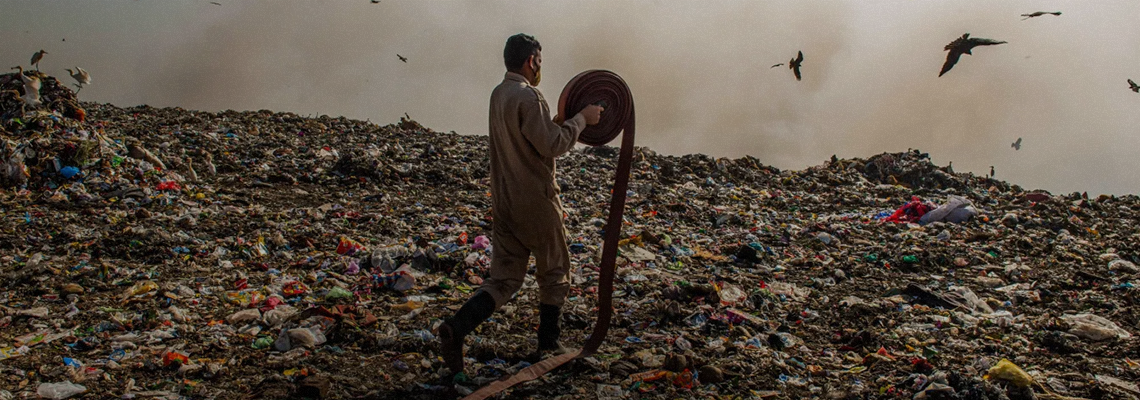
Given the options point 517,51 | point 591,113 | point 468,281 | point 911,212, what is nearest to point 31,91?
point 468,281

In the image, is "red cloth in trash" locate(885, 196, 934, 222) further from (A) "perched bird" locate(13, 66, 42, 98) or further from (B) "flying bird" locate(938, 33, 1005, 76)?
(A) "perched bird" locate(13, 66, 42, 98)

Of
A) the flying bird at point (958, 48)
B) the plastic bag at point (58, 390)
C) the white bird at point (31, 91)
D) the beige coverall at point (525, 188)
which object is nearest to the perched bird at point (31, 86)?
the white bird at point (31, 91)

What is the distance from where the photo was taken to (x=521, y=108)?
2.94 metres

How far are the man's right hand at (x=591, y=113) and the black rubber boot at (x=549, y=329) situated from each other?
3.01 ft

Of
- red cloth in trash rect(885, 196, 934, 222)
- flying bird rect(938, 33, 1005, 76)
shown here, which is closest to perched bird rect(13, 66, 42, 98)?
flying bird rect(938, 33, 1005, 76)

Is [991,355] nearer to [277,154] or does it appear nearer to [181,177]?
[181,177]

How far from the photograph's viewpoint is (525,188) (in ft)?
10.00

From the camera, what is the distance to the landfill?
3354 mm

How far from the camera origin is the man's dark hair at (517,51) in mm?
3064

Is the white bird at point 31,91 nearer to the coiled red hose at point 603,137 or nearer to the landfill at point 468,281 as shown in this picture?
the landfill at point 468,281

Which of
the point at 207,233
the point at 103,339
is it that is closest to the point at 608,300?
the point at 103,339

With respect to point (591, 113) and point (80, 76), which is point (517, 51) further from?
point (80, 76)

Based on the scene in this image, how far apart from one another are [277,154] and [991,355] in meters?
8.67

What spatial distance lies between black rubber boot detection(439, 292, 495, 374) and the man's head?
1.03 meters
